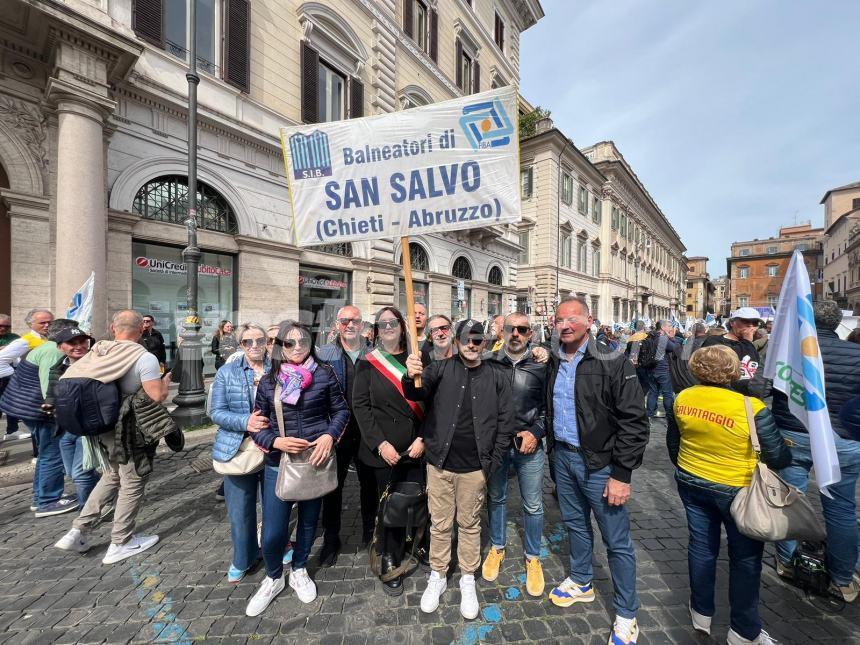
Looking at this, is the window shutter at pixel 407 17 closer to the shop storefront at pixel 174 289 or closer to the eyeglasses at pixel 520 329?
the shop storefront at pixel 174 289

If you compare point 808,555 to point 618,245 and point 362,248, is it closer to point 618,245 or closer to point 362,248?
point 362,248

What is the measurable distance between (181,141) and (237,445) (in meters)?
8.66

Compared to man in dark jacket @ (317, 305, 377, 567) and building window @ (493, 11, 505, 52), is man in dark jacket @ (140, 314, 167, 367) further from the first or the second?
building window @ (493, 11, 505, 52)

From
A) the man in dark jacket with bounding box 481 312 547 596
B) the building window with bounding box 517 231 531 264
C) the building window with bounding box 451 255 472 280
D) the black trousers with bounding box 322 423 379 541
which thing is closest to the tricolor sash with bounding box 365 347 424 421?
the black trousers with bounding box 322 423 379 541

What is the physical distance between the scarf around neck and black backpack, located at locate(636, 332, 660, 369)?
671 cm

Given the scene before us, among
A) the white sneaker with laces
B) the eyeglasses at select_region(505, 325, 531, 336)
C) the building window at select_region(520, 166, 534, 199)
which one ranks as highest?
the building window at select_region(520, 166, 534, 199)

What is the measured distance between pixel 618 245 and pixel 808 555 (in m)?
36.9

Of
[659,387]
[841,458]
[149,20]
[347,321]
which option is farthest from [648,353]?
[149,20]

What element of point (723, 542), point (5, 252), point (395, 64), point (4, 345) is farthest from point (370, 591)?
point (395, 64)

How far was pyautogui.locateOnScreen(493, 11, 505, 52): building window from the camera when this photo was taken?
2003cm

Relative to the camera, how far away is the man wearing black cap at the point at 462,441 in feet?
8.07

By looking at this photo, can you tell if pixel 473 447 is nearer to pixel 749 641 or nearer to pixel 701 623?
pixel 701 623

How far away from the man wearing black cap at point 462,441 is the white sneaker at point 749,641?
57.0 inches

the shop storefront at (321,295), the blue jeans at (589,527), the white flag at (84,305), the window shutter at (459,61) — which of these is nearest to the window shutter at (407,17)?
the window shutter at (459,61)
